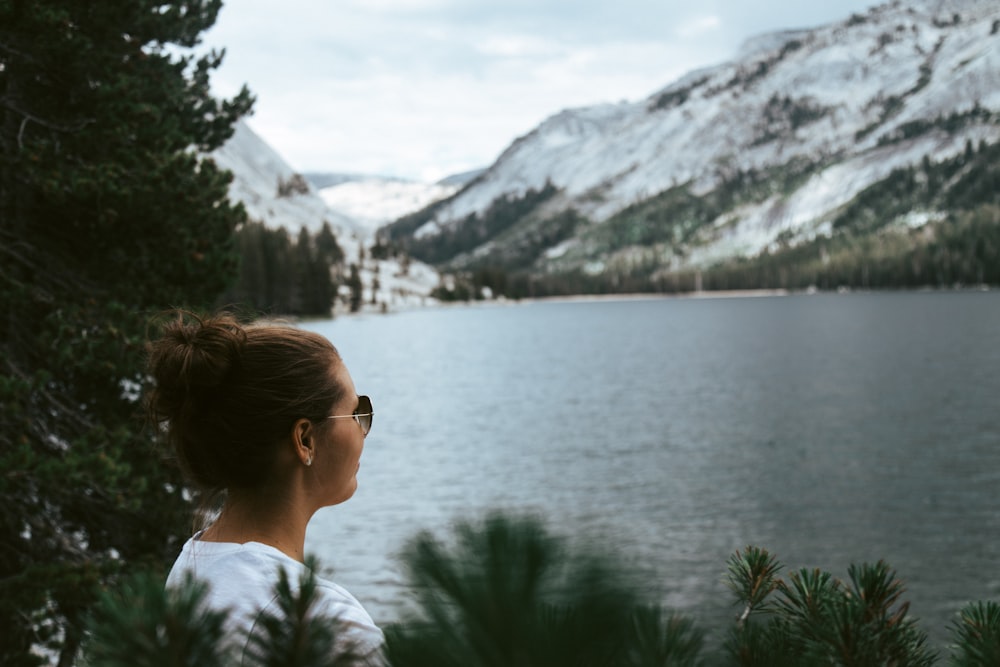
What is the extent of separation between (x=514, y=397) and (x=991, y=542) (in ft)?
125

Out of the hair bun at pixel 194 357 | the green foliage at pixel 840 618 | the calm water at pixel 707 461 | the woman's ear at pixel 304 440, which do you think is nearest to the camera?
the green foliage at pixel 840 618

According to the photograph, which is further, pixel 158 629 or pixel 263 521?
pixel 263 521

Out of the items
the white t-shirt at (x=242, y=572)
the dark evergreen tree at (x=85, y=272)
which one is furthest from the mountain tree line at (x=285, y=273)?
the white t-shirt at (x=242, y=572)

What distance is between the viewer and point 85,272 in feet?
39.7

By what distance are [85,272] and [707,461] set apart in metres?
28.5

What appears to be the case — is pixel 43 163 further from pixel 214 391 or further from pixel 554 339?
pixel 554 339

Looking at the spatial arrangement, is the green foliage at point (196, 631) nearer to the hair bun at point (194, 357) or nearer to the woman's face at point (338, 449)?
the hair bun at point (194, 357)

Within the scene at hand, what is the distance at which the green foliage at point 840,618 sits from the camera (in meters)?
1.35

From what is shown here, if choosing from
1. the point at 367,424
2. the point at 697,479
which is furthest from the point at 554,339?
the point at 367,424

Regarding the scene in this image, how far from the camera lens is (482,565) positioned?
0.78 m

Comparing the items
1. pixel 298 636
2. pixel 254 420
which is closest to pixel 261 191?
pixel 254 420

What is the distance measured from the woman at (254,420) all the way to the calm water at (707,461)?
32cm

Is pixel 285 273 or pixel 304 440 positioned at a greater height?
pixel 285 273

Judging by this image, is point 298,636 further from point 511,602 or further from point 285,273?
point 285,273
